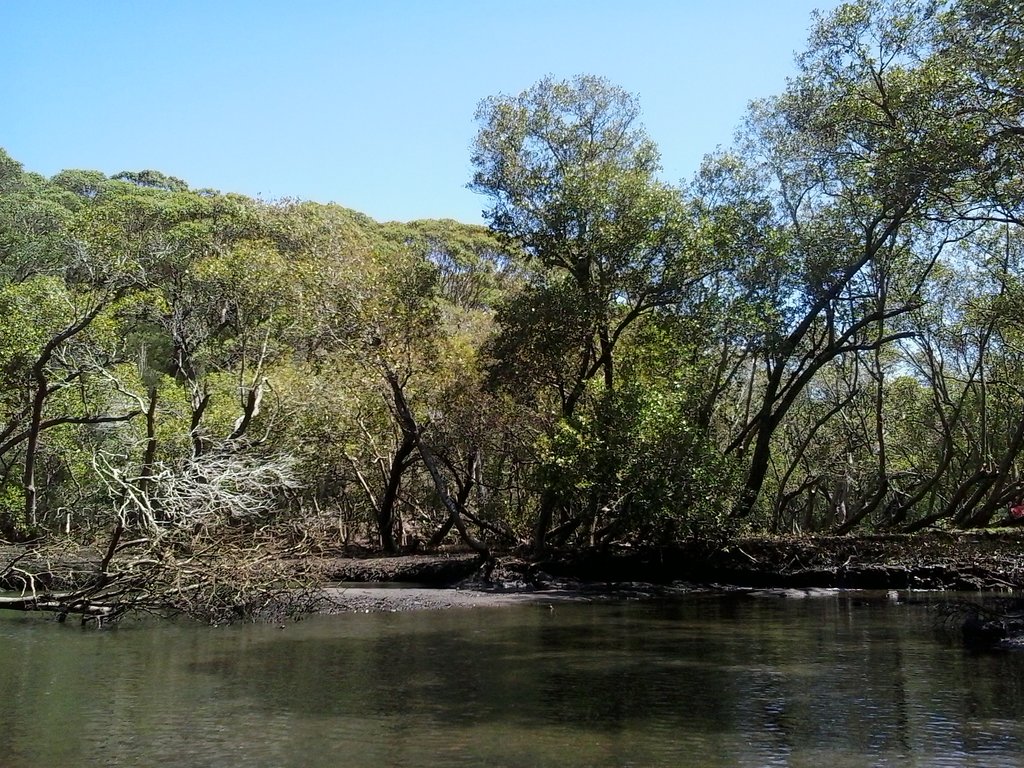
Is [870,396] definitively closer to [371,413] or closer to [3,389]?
[371,413]

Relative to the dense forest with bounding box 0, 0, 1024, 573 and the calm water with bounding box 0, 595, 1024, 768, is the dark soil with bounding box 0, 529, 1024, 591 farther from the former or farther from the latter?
the calm water with bounding box 0, 595, 1024, 768

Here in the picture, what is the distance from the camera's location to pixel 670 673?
41.9 feet

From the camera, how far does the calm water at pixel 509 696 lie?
8.77 metres

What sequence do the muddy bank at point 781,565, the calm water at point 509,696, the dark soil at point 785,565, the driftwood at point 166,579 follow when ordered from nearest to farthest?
the calm water at point 509,696 < the driftwood at point 166,579 < the dark soil at point 785,565 < the muddy bank at point 781,565

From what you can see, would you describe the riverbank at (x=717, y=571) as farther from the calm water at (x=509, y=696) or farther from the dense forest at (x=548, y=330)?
the calm water at (x=509, y=696)

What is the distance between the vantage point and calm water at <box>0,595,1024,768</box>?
28.8 ft

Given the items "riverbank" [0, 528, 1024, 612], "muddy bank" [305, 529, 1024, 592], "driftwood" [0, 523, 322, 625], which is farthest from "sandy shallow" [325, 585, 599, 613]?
"driftwood" [0, 523, 322, 625]

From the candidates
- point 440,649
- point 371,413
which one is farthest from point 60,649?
point 371,413

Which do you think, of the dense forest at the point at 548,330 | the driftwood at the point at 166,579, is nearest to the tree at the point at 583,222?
the dense forest at the point at 548,330

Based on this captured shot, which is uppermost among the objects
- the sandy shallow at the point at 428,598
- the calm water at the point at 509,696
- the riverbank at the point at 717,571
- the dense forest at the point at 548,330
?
the dense forest at the point at 548,330

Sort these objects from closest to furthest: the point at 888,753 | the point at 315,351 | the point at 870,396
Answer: the point at 888,753 < the point at 315,351 < the point at 870,396

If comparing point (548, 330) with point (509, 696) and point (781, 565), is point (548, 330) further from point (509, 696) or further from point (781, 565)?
point (509, 696)

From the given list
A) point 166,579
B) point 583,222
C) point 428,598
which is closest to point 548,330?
point 583,222

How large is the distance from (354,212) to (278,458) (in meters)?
30.8
